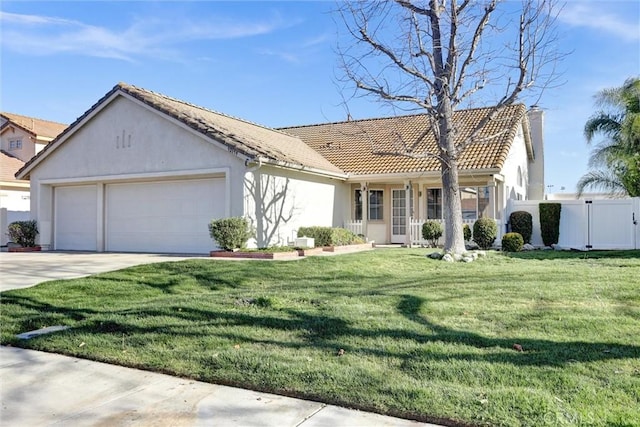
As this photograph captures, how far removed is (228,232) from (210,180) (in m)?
2.64

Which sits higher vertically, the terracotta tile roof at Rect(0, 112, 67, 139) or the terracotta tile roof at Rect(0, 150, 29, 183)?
the terracotta tile roof at Rect(0, 112, 67, 139)

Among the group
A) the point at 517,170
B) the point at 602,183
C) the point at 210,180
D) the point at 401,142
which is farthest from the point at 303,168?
the point at 602,183

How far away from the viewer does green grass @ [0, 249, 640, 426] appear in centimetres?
392

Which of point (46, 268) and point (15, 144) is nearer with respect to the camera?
point (46, 268)

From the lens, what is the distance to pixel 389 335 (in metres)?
5.52

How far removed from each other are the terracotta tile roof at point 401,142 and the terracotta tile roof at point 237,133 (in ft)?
4.08

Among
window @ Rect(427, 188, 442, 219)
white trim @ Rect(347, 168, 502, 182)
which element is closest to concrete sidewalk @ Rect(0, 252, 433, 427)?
white trim @ Rect(347, 168, 502, 182)

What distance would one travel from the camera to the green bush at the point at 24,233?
17.8 m

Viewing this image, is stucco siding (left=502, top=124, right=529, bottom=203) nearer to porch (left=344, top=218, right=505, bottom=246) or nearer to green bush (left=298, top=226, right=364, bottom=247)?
porch (left=344, top=218, right=505, bottom=246)

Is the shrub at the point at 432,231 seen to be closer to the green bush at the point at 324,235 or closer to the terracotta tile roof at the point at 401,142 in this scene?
the terracotta tile roof at the point at 401,142

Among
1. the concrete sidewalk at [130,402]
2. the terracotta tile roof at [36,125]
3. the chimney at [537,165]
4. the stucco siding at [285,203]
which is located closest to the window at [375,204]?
the stucco siding at [285,203]

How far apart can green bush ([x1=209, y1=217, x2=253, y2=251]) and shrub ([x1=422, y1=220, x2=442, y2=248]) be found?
274 inches

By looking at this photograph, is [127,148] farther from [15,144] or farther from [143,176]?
[15,144]

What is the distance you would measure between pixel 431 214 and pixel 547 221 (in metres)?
4.31
